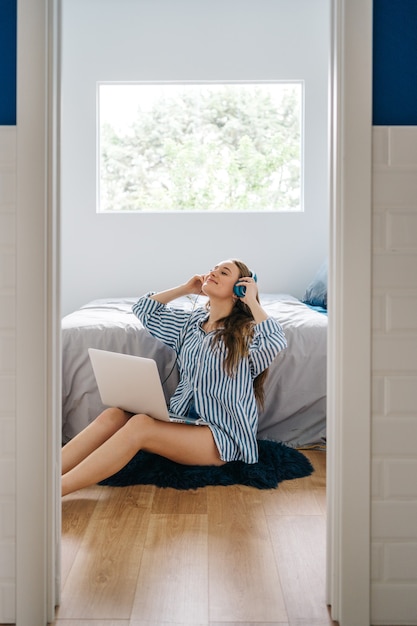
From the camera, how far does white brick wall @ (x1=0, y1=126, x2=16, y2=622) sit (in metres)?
1.68

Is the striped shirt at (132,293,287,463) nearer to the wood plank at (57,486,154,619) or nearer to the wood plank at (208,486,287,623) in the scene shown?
the wood plank at (208,486,287,623)

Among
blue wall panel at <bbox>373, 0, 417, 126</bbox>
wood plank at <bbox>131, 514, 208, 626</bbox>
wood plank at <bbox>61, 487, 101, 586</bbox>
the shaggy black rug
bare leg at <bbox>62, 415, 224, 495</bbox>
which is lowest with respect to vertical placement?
wood plank at <bbox>131, 514, 208, 626</bbox>

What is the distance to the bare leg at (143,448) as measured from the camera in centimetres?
257

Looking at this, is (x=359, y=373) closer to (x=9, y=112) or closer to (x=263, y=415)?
(x=9, y=112)

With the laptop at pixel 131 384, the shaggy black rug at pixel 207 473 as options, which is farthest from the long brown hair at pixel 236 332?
the shaggy black rug at pixel 207 473

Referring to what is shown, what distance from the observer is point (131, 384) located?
2.81 m

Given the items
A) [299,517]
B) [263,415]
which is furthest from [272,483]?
[263,415]

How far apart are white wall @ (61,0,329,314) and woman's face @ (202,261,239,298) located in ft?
7.90

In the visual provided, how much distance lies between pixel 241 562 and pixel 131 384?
985 mm

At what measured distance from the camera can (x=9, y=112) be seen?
169 centimetres

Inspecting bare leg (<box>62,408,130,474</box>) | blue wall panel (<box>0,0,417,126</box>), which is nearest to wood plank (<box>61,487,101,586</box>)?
bare leg (<box>62,408,130,474</box>)

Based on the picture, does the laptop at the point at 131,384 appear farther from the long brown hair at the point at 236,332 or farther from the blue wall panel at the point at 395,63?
the blue wall panel at the point at 395,63

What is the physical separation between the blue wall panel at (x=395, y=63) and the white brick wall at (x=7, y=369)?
0.92 meters

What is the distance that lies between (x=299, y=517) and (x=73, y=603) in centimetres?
93
